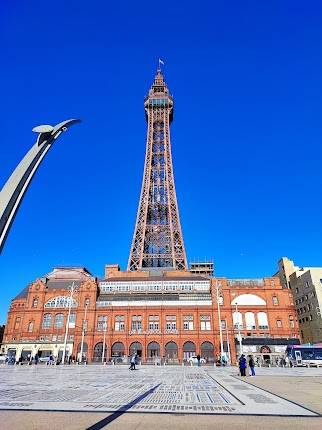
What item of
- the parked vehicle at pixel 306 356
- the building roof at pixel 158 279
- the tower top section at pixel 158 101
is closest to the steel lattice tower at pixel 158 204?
the tower top section at pixel 158 101

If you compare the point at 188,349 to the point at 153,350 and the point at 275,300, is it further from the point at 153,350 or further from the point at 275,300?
the point at 275,300

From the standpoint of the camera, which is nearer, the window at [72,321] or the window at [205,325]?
the window at [205,325]

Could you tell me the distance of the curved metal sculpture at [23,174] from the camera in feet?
16.9

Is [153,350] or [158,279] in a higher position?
[158,279]

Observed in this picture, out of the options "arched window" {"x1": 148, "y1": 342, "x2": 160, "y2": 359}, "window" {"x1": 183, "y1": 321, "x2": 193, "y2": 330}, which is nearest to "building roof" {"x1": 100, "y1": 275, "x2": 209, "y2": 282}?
"window" {"x1": 183, "y1": 321, "x2": 193, "y2": 330}

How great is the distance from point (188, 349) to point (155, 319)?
781cm

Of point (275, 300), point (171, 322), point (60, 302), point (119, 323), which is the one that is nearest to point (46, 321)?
point (60, 302)

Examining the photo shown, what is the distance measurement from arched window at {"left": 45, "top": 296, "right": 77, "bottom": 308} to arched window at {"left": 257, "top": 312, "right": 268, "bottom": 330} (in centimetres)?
3469

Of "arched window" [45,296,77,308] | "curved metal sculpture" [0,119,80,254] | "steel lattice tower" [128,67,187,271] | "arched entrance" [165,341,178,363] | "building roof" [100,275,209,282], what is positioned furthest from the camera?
"steel lattice tower" [128,67,187,271]

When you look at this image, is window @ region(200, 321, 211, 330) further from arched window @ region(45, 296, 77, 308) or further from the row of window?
arched window @ region(45, 296, 77, 308)

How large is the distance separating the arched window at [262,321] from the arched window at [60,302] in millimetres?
34687

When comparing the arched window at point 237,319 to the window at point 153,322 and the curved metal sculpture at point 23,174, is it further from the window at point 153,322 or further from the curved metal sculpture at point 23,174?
the curved metal sculpture at point 23,174

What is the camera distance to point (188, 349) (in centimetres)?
5909

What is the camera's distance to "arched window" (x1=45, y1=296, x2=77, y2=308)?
213 ft
